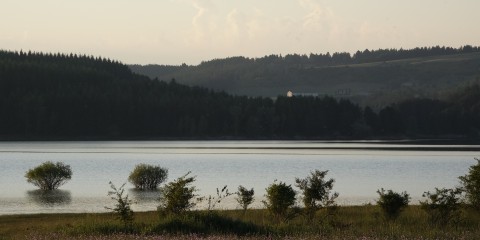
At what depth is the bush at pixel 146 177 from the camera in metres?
76.8

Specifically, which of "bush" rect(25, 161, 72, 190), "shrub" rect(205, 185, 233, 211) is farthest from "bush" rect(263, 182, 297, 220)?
"bush" rect(25, 161, 72, 190)

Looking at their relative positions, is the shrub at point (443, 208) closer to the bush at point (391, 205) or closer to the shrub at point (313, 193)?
the bush at point (391, 205)

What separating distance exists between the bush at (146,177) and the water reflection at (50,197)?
19.0ft

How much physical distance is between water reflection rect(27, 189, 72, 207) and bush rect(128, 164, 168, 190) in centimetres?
578

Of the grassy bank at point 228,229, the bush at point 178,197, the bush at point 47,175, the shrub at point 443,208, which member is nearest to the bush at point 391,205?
the grassy bank at point 228,229

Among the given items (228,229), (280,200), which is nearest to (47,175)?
(280,200)

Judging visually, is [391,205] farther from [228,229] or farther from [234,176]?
[234,176]

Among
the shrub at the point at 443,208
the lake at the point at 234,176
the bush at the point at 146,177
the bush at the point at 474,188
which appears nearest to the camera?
the shrub at the point at 443,208

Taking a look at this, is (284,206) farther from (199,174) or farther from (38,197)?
(199,174)

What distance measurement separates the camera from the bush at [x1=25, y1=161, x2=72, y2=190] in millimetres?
74250

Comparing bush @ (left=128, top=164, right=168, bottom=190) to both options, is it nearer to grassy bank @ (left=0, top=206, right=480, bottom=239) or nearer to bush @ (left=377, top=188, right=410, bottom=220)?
grassy bank @ (left=0, top=206, right=480, bottom=239)

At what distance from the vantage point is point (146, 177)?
77.1 meters

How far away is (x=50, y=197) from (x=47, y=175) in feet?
24.4

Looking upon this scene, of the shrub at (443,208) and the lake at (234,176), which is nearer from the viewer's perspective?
the shrub at (443,208)
